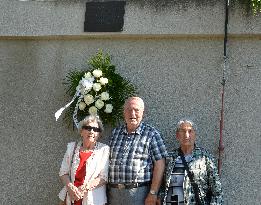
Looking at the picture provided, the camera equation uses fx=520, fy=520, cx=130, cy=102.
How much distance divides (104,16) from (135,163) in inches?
72.1

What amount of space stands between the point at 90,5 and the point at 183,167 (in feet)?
7.35

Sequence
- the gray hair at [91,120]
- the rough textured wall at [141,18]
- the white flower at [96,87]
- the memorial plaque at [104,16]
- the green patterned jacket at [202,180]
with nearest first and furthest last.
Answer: the green patterned jacket at [202,180], the gray hair at [91,120], the white flower at [96,87], the rough textured wall at [141,18], the memorial plaque at [104,16]

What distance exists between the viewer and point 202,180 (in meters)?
4.80

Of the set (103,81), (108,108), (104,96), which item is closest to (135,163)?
(108,108)

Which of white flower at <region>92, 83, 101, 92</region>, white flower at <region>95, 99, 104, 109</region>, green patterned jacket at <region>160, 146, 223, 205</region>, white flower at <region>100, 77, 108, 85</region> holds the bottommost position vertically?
green patterned jacket at <region>160, 146, 223, 205</region>

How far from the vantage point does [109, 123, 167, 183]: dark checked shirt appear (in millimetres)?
4953

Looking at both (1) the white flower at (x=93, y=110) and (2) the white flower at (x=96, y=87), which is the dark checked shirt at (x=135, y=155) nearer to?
(1) the white flower at (x=93, y=110)

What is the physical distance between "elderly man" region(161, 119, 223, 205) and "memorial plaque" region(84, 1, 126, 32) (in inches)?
59.7

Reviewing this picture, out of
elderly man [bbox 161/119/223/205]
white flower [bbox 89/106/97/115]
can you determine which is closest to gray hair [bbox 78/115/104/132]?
white flower [bbox 89/106/97/115]

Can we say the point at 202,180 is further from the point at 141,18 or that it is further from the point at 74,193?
the point at 141,18

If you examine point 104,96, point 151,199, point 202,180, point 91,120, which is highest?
point 104,96

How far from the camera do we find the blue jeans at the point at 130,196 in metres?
4.95

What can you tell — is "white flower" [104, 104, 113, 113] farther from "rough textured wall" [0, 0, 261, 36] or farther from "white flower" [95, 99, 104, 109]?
"rough textured wall" [0, 0, 261, 36]

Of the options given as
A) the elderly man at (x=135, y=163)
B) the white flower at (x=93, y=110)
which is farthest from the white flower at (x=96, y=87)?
the elderly man at (x=135, y=163)
